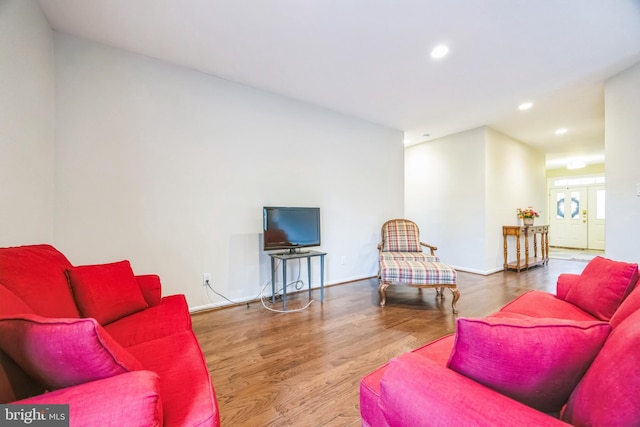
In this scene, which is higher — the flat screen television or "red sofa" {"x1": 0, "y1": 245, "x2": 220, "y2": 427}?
the flat screen television

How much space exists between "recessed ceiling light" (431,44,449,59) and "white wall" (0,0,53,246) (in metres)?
3.01

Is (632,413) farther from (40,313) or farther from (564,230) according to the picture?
(564,230)

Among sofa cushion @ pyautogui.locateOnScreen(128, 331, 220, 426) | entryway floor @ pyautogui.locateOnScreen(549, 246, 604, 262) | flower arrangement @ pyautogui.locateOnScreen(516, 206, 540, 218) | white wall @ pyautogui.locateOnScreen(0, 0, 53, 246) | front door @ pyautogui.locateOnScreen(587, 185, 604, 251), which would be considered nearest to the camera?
sofa cushion @ pyautogui.locateOnScreen(128, 331, 220, 426)

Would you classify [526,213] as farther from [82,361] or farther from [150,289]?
[82,361]

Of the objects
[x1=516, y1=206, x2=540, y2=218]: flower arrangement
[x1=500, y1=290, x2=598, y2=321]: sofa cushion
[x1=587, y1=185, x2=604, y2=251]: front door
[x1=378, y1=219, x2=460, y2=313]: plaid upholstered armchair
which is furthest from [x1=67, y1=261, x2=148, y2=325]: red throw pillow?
[x1=587, y1=185, x2=604, y2=251]: front door

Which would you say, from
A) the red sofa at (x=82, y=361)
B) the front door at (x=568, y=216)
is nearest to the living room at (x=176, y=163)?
the red sofa at (x=82, y=361)

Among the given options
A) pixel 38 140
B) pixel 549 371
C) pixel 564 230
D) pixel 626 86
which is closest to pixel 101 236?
pixel 38 140

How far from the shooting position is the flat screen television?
9.28 ft

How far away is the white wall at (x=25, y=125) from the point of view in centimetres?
150

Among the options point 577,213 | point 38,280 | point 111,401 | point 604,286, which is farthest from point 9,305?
point 577,213

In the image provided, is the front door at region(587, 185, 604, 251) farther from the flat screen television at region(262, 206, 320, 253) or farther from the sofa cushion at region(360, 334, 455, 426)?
the sofa cushion at region(360, 334, 455, 426)

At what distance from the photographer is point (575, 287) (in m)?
1.71

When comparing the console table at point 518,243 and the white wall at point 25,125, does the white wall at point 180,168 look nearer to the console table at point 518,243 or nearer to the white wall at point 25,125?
the white wall at point 25,125

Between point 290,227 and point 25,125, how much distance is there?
218 cm
